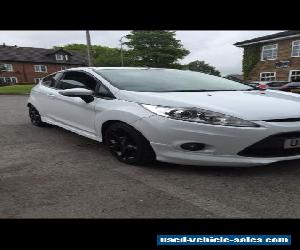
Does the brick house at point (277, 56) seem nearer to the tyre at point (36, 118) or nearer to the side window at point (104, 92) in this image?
the tyre at point (36, 118)

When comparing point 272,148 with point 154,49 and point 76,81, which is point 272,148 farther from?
point 154,49

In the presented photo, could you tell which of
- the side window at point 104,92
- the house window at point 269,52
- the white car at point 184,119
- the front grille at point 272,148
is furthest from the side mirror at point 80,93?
the house window at point 269,52

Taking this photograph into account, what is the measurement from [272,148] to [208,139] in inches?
25.0

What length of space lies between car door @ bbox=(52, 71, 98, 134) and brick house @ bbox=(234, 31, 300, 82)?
78.4ft

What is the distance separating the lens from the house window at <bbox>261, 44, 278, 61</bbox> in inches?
1080

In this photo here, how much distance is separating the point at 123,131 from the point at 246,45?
94.3 ft

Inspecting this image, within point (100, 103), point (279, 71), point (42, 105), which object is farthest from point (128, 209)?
point (279, 71)

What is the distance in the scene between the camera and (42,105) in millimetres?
5617

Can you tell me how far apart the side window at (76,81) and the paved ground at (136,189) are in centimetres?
98

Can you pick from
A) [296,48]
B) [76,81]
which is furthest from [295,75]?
[76,81]

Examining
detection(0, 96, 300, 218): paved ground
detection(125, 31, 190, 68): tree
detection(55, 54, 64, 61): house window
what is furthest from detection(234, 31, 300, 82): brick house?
detection(55, 54, 64, 61): house window

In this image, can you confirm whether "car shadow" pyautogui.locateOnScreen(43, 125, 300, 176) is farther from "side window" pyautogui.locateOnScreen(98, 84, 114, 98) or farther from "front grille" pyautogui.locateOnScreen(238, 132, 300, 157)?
"side window" pyautogui.locateOnScreen(98, 84, 114, 98)

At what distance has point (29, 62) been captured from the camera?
52719 millimetres
